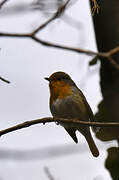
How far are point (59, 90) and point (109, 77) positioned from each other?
3.11 ft

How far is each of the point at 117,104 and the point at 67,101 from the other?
39.2 inches

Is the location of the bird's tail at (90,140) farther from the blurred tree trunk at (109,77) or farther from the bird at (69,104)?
the blurred tree trunk at (109,77)

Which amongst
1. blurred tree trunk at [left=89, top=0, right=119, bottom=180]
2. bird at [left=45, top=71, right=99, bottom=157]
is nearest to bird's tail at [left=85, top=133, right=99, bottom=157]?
bird at [left=45, top=71, right=99, bottom=157]

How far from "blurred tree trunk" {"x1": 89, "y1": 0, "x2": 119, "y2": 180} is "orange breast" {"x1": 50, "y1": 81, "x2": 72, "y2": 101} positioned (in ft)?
2.50

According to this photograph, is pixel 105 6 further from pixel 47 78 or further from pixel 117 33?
pixel 47 78

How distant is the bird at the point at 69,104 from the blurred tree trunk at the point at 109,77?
70cm

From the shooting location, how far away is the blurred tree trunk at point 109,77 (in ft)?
9.02

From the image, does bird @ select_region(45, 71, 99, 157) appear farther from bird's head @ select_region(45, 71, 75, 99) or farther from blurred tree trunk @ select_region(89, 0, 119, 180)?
blurred tree trunk @ select_region(89, 0, 119, 180)

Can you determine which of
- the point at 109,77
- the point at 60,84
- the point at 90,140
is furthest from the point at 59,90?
the point at 109,77

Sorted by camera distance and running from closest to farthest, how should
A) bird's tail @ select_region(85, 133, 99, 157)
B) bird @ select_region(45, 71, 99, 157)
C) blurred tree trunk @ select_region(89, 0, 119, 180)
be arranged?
blurred tree trunk @ select_region(89, 0, 119, 180) → bird @ select_region(45, 71, 99, 157) → bird's tail @ select_region(85, 133, 99, 157)

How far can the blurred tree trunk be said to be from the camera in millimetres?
2748

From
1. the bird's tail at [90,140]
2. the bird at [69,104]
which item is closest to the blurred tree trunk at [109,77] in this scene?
the bird at [69,104]

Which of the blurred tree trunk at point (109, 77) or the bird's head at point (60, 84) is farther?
the bird's head at point (60, 84)

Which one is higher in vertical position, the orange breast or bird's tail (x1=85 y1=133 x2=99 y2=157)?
the orange breast
